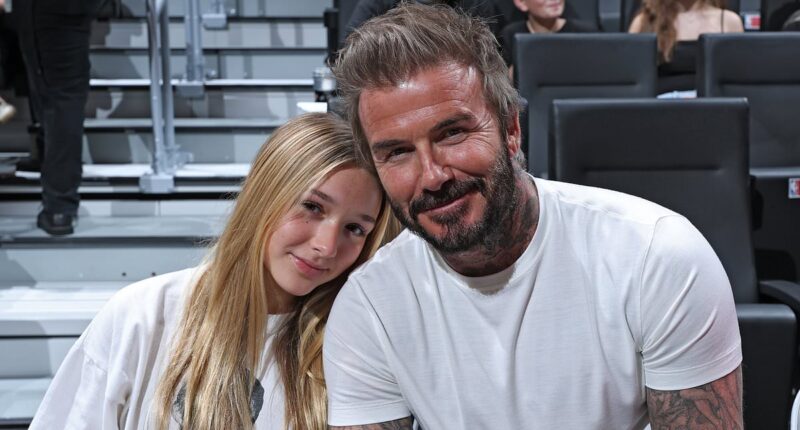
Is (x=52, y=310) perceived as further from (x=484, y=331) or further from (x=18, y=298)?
(x=484, y=331)

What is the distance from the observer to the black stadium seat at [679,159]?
1.73 metres

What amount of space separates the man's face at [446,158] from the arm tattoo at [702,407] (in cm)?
26

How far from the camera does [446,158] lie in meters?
0.98

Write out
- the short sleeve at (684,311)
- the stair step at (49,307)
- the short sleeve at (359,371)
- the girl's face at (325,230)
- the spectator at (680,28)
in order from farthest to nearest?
the spectator at (680,28) → the stair step at (49,307) → the girl's face at (325,230) → the short sleeve at (359,371) → the short sleeve at (684,311)

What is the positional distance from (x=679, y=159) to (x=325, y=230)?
0.84m

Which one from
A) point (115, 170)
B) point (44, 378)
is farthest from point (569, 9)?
point (44, 378)

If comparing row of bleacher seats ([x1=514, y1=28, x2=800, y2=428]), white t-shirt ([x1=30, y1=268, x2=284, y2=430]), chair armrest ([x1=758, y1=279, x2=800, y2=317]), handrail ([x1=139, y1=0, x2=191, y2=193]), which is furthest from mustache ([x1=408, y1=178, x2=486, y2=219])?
handrail ([x1=139, y1=0, x2=191, y2=193])

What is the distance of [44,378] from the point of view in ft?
7.13

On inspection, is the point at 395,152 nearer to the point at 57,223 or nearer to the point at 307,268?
the point at 307,268

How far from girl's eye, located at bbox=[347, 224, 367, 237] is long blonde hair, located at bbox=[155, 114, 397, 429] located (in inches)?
0.8

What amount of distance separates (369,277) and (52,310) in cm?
136

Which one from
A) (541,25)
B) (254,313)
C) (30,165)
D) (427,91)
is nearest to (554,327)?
(427,91)

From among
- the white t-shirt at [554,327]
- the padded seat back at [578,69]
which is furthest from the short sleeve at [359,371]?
the padded seat back at [578,69]

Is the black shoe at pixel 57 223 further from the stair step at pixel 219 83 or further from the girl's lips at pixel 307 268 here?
the girl's lips at pixel 307 268
